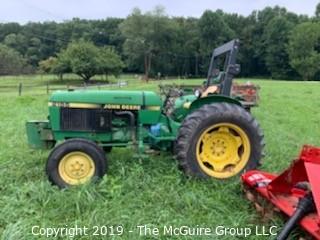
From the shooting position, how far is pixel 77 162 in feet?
15.1

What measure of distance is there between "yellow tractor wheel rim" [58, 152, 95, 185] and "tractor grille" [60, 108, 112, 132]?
588 millimetres

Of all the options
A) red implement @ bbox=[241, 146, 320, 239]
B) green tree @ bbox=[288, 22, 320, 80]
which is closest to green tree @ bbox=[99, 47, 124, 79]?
green tree @ bbox=[288, 22, 320, 80]

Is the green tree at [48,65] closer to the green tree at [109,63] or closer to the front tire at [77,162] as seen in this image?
the green tree at [109,63]

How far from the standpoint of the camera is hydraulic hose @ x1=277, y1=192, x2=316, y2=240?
3092 mm

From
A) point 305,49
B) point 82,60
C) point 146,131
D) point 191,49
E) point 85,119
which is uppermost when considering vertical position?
point 305,49

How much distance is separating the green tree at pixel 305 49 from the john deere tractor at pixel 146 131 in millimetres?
50520

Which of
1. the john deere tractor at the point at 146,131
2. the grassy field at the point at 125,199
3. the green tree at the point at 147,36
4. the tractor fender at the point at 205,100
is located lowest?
the grassy field at the point at 125,199

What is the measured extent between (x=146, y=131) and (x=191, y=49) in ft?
176

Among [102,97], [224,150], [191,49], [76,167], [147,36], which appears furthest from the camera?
[147,36]

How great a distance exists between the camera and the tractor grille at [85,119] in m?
5.11

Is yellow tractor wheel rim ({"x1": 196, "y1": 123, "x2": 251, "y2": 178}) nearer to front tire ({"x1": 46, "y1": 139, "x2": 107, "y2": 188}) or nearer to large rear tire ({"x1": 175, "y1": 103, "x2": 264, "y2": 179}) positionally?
large rear tire ({"x1": 175, "y1": 103, "x2": 264, "y2": 179})

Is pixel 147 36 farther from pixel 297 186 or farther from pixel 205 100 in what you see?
pixel 297 186

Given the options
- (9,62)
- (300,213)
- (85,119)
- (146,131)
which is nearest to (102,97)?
(85,119)

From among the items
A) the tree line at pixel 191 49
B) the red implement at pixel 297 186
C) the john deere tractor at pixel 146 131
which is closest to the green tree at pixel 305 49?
the tree line at pixel 191 49
